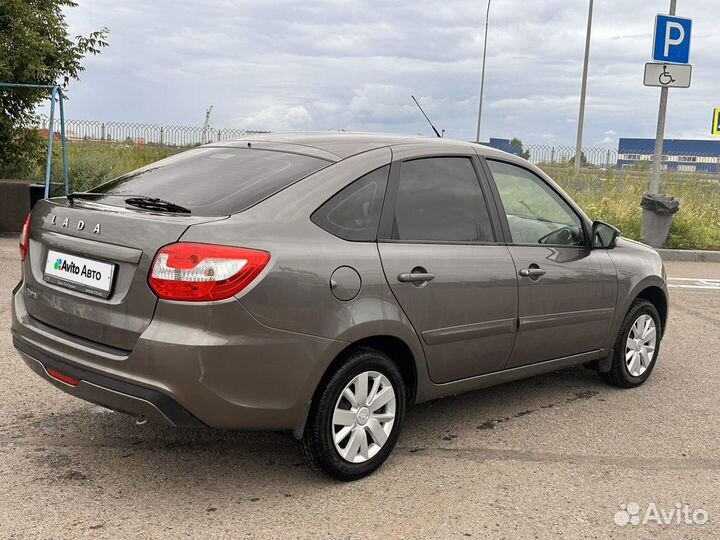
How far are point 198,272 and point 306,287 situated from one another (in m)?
0.47

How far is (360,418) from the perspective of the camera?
12.0ft

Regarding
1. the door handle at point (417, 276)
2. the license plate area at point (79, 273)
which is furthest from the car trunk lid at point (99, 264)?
the door handle at point (417, 276)

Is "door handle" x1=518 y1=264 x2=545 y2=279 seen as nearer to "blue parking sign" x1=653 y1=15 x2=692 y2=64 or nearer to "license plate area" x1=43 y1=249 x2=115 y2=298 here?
"license plate area" x1=43 y1=249 x2=115 y2=298

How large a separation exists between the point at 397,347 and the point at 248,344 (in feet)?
3.00

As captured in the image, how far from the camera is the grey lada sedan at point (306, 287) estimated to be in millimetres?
3178

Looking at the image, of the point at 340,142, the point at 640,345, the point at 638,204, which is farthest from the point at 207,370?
the point at 638,204

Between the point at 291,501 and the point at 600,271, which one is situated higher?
the point at 600,271

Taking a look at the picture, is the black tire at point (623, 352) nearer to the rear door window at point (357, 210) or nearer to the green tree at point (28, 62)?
the rear door window at point (357, 210)

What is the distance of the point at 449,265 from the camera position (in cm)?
398

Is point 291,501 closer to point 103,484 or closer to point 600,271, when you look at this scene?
point 103,484

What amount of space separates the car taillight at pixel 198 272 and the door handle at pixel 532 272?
1.81m

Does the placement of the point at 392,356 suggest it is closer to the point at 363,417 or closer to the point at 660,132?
the point at 363,417

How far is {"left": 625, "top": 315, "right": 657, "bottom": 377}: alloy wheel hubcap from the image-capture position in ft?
17.7

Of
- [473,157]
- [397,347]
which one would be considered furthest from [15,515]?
[473,157]
